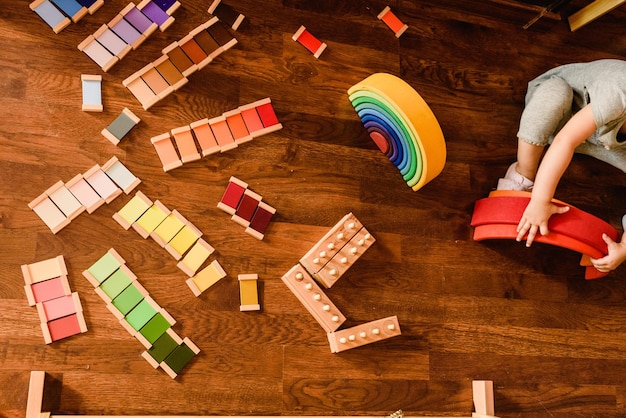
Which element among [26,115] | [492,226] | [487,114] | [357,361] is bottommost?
[357,361]

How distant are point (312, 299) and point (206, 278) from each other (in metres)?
0.24

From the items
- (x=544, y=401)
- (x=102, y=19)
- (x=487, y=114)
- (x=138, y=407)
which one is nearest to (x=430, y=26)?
(x=487, y=114)

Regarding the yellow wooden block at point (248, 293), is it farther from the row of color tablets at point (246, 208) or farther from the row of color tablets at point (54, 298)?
the row of color tablets at point (54, 298)

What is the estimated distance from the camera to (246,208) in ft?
4.04

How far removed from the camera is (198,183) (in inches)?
48.6

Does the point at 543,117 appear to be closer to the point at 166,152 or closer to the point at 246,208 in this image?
the point at 246,208

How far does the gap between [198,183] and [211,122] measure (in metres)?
0.15

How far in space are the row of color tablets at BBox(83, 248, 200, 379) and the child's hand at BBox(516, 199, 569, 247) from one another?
79cm

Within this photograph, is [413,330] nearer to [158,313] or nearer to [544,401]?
[544,401]

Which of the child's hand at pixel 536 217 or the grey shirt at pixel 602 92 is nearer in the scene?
the grey shirt at pixel 602 92

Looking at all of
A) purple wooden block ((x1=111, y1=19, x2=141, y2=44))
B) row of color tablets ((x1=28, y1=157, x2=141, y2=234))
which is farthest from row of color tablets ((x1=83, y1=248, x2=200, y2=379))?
purple wooden block ((x1=111, y1=19, x2=141, y2=44))

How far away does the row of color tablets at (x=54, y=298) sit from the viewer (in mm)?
1113

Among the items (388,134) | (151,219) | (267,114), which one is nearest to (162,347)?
(151,219)

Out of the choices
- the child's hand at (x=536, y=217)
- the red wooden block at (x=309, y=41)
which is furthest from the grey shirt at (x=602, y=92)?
the red wooden block at (x=309, y=41)
